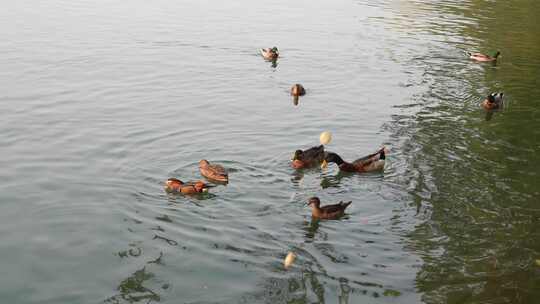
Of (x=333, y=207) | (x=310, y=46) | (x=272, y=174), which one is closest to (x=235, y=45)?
(x=310, y=46)

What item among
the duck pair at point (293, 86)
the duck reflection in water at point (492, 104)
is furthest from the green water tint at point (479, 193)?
the duck pair at point (293, 86)

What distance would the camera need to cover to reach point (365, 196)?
15.8 m

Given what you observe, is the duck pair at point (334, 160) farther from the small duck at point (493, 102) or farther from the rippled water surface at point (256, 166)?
the small duck at point (493, 102)

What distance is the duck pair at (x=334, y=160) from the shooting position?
55.3 ft

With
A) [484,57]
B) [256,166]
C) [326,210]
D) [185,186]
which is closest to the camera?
[326,210]

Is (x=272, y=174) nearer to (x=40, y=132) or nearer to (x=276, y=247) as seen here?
(x=276, y=247)

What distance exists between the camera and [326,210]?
14172 mm

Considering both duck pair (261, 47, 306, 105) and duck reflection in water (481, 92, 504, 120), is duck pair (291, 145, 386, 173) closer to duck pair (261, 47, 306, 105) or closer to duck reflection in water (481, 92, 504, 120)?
duck pair (261, 47, 306, 105)

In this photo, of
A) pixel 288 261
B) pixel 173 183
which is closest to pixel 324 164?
pixel 173 183

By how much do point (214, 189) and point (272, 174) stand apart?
169cm

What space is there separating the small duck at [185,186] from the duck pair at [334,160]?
287 cm

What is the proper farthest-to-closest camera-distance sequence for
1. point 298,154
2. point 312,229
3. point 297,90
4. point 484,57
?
point 484,57, point 297,90, point 298,154, point 312,229

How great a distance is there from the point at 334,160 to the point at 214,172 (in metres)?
3.23

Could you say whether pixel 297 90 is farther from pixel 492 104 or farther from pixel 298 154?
pixel 298 154
